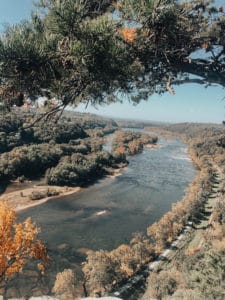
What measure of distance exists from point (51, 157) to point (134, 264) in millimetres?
52458

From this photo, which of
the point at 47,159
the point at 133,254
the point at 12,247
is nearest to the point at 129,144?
the point at 47,159

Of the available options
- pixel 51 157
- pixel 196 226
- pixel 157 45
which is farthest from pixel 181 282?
pixel 51 157

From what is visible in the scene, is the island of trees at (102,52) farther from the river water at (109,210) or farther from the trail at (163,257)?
the river water at (109,210)

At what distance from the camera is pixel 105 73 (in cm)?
621

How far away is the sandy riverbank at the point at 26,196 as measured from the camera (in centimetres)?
5191

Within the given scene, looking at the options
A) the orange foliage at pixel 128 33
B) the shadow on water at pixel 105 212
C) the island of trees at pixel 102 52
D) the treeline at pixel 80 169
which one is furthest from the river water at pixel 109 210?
the orange foliage at pixel 128 33

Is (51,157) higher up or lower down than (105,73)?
lower down

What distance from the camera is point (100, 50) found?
18.7 feet

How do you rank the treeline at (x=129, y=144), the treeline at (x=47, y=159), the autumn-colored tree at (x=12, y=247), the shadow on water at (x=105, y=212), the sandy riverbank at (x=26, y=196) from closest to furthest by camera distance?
the autumn-colored tree at (x=12, y=247) → the shadow on water at (x=105, y=212) → the sandy riverbank at (x=26, y=196) → the treeline at (x=47, y=159) → the treeline at (x=129, y=144)

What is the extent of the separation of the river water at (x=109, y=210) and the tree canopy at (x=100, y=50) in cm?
3287

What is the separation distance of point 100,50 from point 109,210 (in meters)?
46.2

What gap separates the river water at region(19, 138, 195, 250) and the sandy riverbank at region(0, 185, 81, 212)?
1.87m

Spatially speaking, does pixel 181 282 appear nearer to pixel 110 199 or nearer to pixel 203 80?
pixel 203 80

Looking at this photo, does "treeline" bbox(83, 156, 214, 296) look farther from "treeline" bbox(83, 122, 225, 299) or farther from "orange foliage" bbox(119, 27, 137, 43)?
"orange foliage" bbox(119, 27, 137, 43)
